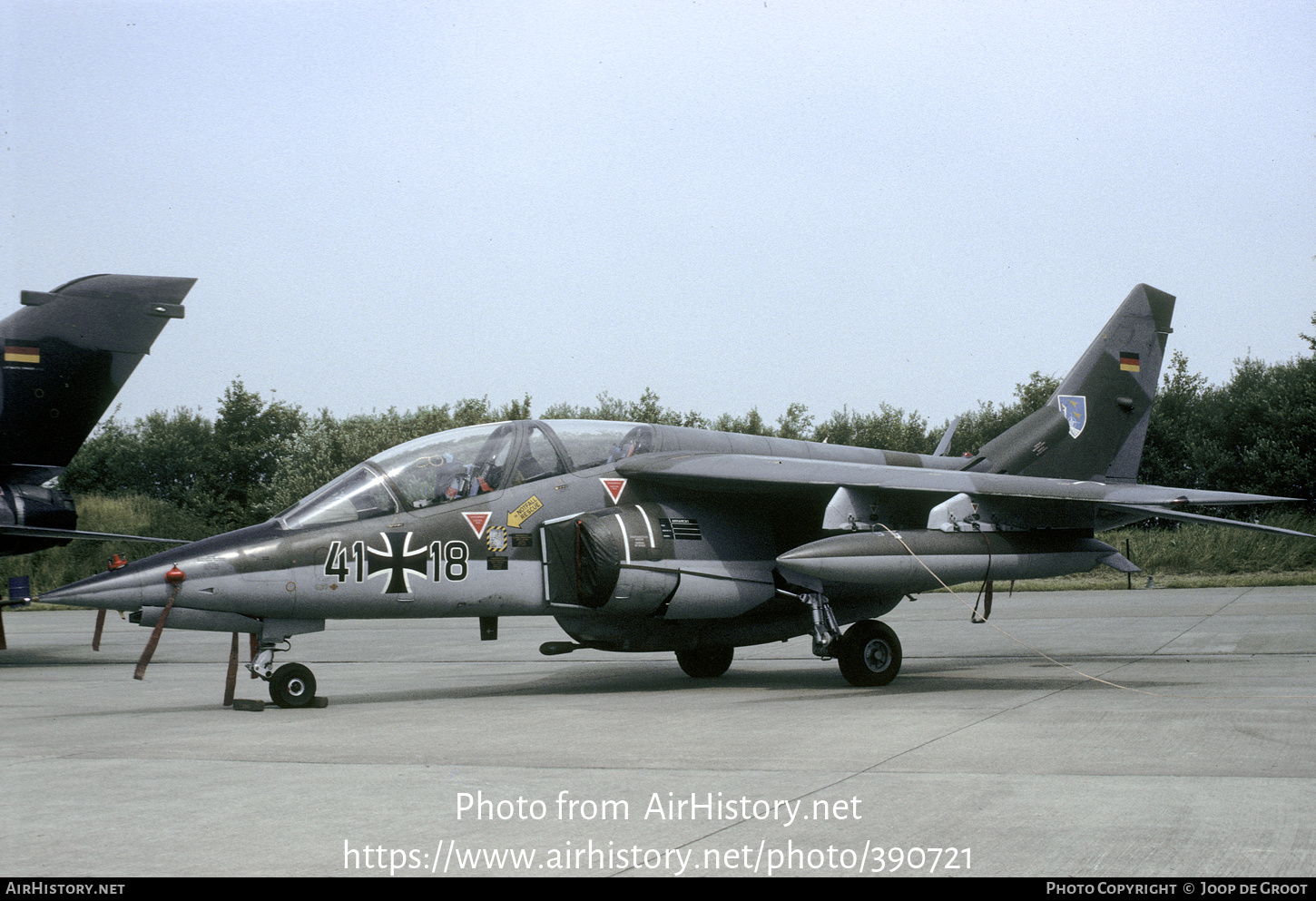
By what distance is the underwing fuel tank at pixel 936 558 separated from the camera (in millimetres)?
10305

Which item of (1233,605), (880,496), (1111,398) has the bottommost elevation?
(1233,605)

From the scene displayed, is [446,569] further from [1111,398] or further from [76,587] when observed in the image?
[1111,398]

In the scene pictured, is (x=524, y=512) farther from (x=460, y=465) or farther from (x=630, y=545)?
(x=630, y=545)

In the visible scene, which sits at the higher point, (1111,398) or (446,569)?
(1111,398)

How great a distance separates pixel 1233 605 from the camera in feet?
67.2

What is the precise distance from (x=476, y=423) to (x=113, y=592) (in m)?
32.5

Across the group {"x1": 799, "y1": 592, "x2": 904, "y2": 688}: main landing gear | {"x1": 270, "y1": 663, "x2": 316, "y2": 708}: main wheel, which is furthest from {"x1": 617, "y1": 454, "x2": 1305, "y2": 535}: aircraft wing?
{"x1": 270, "y1": 663, "x2": 316, "y2": 708}: main wheel

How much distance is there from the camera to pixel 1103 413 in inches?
528

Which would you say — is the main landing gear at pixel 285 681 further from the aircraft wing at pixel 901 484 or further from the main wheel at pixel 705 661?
the main wheel at pixel 705 661

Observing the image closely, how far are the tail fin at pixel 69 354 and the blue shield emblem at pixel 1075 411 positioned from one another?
12.0 m

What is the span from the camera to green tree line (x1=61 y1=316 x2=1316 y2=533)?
43.0 metres

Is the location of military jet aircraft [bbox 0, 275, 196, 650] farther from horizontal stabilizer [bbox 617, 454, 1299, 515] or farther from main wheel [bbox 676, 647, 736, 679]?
horizontal stabilizer [bbox 617, 454, 1299, 515]

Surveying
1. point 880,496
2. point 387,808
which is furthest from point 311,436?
point 387,808
